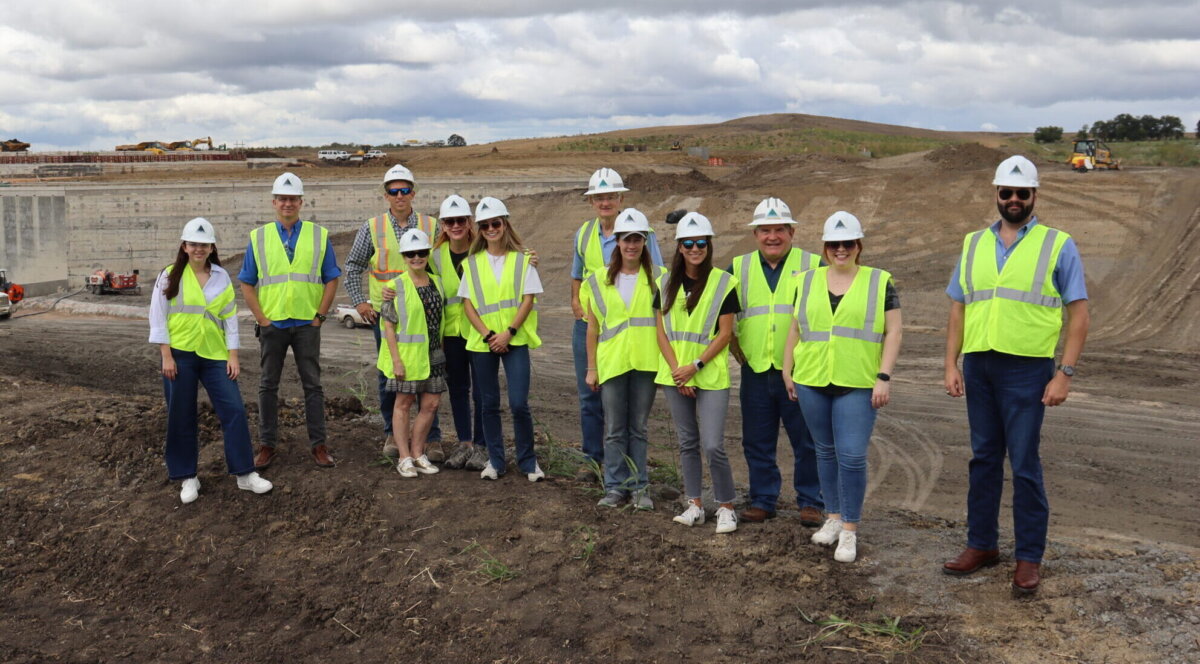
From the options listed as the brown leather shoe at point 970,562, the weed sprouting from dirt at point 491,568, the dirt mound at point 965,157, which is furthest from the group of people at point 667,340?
the dirt mound at point 965,157

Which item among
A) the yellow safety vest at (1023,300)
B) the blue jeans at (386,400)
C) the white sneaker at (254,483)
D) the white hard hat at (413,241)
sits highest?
the white hard hat at (413,241)

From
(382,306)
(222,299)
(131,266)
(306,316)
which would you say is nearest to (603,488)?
(382,306)

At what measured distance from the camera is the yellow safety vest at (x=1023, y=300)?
510 centimetres

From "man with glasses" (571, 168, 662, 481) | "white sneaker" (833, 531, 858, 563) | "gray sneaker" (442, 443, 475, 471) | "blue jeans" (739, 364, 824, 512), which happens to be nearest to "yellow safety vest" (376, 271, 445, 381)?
"gray sneaker" (442, 443, 475, 471)

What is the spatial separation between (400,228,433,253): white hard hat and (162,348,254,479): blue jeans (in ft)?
5.39

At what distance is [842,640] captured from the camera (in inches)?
193

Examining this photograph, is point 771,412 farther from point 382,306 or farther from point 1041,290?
point 382,306

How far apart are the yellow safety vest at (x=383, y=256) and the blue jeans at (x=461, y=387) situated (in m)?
0.66

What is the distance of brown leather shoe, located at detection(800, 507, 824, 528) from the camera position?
21.2 feet

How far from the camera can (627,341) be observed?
21.2 feet

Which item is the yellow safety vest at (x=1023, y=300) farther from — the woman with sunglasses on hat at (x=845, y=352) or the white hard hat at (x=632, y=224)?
the white hard hat at (x=632, y=224)

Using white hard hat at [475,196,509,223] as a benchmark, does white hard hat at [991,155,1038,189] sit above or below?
above

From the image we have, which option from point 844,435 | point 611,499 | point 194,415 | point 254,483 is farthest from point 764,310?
point 194,415

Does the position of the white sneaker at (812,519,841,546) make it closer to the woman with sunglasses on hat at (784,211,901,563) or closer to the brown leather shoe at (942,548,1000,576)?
the woman with sunglasses on hat at (784,211,901,563)
